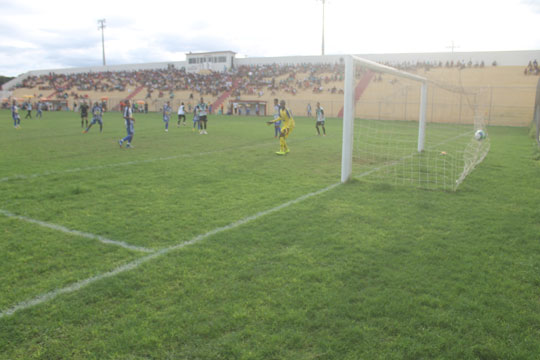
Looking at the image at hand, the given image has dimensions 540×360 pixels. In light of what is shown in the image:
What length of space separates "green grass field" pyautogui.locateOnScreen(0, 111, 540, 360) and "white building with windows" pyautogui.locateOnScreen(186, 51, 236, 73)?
5209cm

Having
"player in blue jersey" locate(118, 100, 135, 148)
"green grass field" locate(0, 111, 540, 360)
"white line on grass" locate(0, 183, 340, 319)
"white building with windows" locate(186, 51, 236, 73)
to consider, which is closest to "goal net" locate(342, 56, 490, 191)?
"green grass field" locate(0, 111, 540, 360)

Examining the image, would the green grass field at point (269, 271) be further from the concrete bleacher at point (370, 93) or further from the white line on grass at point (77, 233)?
the concrete bleacher at point (370, 93)

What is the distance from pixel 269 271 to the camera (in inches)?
156

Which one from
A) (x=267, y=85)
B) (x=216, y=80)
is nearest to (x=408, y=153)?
(x=267, y=85)

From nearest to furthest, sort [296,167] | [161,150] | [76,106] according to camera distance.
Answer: [296,167] < [161,150] < [76,106]

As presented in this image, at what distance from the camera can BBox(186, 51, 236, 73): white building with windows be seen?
5706 centimetres

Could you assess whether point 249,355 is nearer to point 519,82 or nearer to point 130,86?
point 519,82

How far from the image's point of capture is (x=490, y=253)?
4480 mm

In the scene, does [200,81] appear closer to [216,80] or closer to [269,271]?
[216,80]

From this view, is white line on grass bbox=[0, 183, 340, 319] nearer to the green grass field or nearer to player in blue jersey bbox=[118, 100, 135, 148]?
the green grass field

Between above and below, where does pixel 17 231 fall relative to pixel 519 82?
below

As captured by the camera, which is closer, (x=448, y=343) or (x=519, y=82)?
(x=448, y=343)

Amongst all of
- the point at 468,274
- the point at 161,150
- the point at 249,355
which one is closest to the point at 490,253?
the point at 468,274

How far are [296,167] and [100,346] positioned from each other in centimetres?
798
